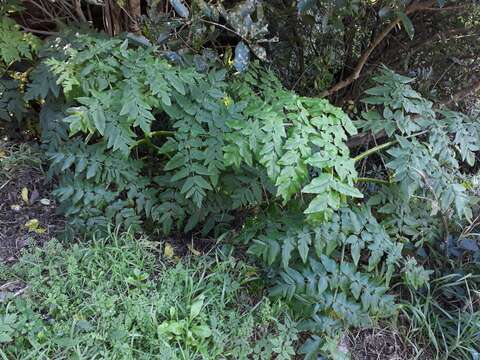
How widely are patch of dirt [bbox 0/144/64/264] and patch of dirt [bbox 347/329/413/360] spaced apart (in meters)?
1.50

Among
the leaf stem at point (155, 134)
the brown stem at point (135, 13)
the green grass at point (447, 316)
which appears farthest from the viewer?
the brown stem at point (135, 13)

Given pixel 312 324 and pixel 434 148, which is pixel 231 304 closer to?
pixel 312 324

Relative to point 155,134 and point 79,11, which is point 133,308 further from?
point 79,11

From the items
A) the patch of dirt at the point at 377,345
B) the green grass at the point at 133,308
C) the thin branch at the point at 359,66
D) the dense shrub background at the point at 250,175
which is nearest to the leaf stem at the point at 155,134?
the dense shrub background at the point at 250,175

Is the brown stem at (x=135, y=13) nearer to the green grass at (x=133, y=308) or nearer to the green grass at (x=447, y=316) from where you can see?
the green grass at (x=133, y=308)

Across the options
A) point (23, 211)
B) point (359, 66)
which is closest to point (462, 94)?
point (359, 66)

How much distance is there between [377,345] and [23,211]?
5.97 ft

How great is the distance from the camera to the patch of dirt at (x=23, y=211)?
2.20 meters

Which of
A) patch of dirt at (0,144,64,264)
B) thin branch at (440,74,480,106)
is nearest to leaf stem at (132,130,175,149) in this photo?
patch of dirt at (0,144,64,264)

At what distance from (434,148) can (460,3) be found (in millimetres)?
942

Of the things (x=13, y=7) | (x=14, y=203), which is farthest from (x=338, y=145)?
(x=13, y=7)

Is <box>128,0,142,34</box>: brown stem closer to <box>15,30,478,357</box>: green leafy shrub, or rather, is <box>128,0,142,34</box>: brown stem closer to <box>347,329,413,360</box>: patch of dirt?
<box>15,30,478,357</box>: green leafy shrub

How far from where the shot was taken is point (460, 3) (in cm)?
248

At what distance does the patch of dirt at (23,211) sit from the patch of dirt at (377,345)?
1496 mm
